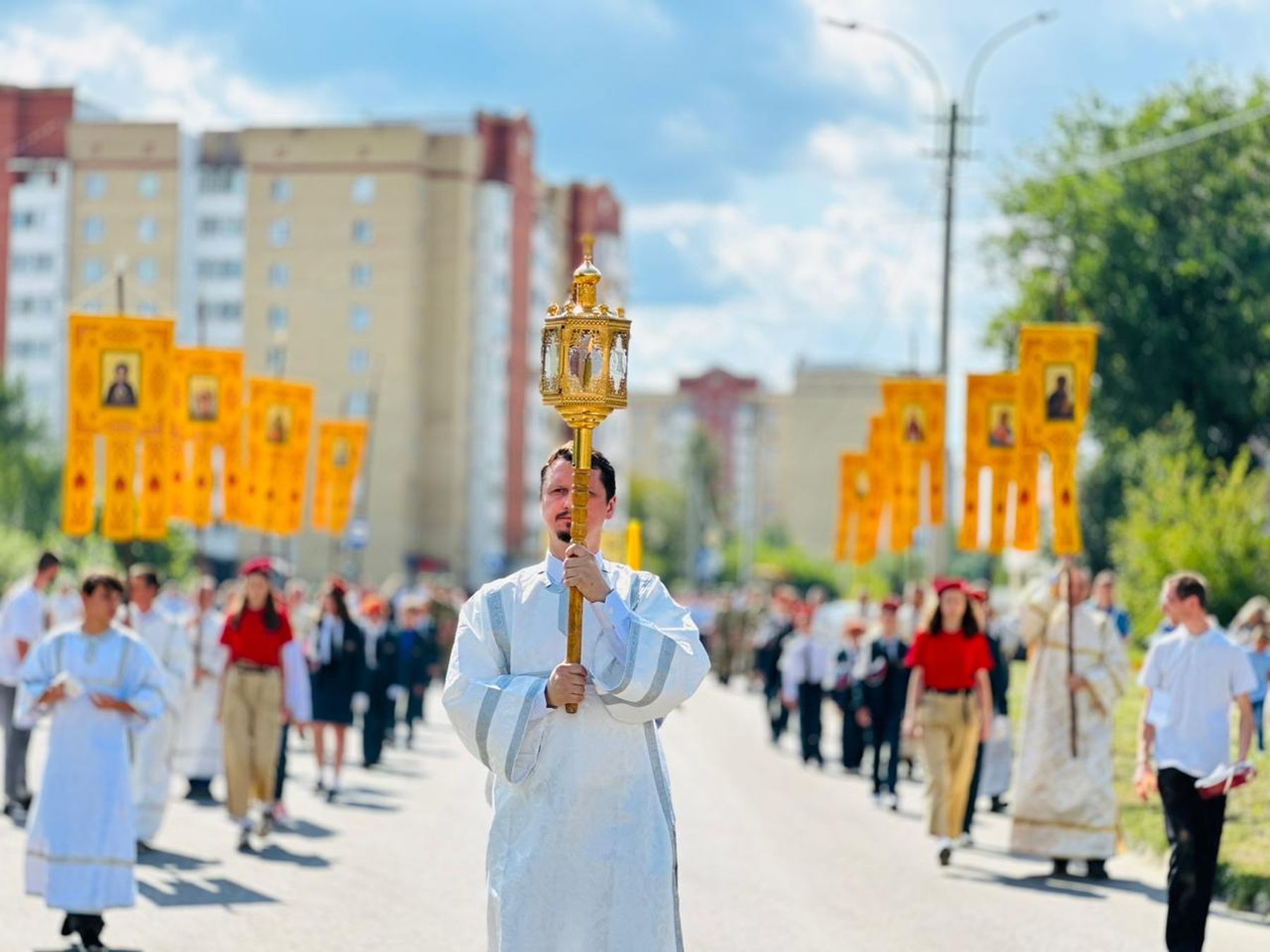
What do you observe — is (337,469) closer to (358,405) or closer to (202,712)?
(202,712)

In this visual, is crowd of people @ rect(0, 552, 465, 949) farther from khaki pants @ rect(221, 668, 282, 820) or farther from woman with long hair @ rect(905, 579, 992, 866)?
woman with long hair @ rect(905, 579, 992, 866)

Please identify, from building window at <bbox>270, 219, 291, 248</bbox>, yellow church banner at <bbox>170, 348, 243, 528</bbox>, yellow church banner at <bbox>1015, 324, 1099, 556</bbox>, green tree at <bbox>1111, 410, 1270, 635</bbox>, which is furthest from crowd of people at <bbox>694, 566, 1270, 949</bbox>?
building window at <bbox>270, 219, 291, 248</bbox>

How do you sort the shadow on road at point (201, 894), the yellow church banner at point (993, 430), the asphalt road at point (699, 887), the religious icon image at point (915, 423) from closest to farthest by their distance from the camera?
the asphalt road at point (699, 887) → the shadow on road at point (201, 894) → the yellow church banner at point (993, 430) → the religious icon image at point (915, 423)

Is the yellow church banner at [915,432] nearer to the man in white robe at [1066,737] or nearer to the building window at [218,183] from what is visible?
the man in white robe at [1066,737]

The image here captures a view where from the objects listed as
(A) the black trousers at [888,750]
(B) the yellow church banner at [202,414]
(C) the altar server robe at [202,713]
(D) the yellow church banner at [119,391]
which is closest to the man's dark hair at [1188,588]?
(A) the black trousers at [888,750]

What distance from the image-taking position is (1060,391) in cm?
1981

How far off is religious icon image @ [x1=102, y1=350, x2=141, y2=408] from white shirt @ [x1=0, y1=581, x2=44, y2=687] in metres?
2.84

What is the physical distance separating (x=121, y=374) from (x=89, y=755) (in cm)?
997

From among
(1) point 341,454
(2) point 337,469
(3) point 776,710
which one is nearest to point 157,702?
(3) point 776,710

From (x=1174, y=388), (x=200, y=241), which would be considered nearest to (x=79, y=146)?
(x=200, y=241)

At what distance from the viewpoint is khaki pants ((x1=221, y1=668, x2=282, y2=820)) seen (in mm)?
16656

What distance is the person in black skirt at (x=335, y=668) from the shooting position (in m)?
21.4

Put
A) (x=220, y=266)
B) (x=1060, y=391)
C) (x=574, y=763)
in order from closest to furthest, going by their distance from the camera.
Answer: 1. (x=574, y=763)
2. (x=1060, y=391)
3. (x=220, y=266)

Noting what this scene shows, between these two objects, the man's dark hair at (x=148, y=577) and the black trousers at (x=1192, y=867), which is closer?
the black trousers at (x=1192, y=867)
